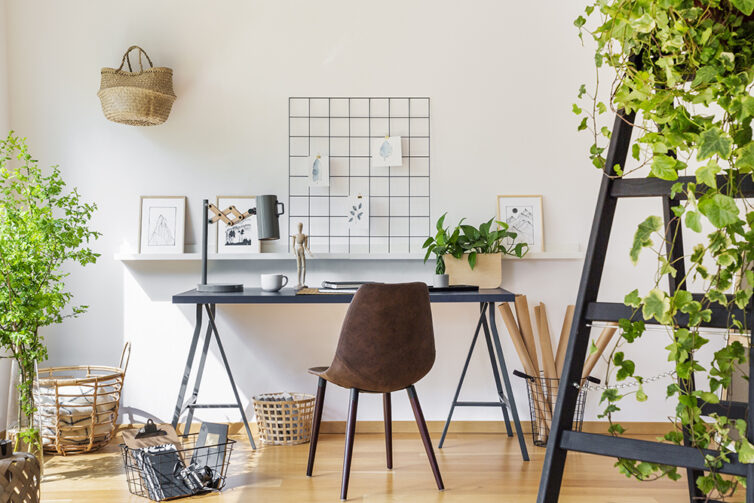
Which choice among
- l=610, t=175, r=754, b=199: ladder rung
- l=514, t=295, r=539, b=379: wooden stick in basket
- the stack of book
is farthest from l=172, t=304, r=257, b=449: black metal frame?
l=610, t=175, r=754, b=199: ladder rung

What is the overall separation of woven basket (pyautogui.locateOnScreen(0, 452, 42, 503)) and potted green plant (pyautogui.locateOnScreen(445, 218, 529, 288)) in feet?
6.96

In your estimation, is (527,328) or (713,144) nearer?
(713,144)

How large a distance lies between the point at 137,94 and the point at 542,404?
259 centimetres

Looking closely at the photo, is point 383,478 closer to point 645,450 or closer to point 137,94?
point 645,450

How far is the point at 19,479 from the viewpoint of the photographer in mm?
1856

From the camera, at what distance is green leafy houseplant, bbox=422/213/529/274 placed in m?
3.43

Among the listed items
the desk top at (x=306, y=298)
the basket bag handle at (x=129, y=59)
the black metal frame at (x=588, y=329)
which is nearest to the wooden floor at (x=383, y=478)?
the desk top at (x=306, y=298)

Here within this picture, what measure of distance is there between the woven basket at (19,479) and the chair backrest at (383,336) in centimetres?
112

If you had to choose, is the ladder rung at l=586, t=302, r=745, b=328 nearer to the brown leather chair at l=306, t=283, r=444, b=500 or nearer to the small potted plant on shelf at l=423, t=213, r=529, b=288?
the brown leather chair at l=306, t=283, r=444, b=500

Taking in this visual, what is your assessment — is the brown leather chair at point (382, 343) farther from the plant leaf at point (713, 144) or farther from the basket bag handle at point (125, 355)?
the plant leaf at point (713, 144)

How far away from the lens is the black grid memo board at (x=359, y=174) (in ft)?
12.1

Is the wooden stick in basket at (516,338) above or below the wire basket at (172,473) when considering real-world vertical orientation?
above

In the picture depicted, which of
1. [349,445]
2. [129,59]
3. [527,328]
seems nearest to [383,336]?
[349,445]

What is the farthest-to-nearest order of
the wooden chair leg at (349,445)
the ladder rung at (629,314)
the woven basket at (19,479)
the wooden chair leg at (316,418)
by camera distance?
the wooden chair leg at (316,418)
the wooden chair leg at (349,445)
the woven basket at (19,479)
the ladder rung at (629,314)
